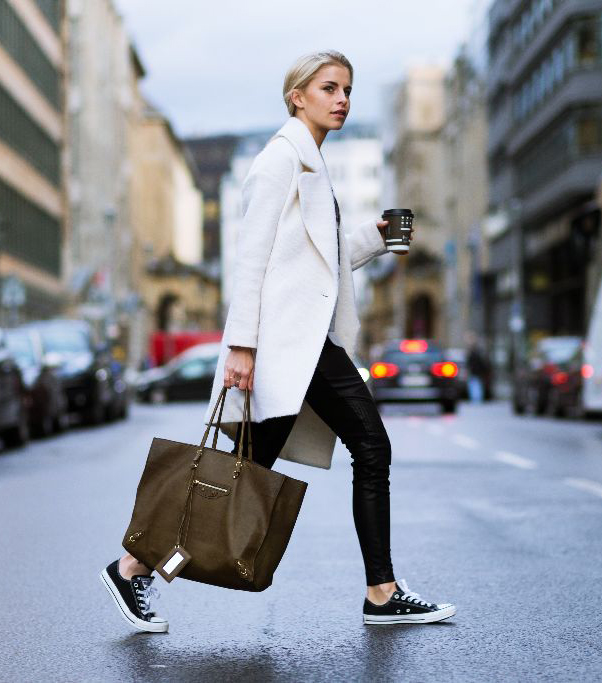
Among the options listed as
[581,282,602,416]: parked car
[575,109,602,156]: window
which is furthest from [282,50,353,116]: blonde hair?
[575,109,602,156]: window

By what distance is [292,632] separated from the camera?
5.91 meters

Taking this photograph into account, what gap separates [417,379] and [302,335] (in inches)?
1079

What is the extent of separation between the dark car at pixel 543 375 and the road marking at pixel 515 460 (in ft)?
37.7

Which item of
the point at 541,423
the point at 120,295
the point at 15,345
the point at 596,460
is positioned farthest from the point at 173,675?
the point at 120,295

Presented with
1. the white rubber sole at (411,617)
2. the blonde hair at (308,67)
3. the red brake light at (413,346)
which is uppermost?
the blonde hair at (308,67)

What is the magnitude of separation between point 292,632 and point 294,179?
164cm

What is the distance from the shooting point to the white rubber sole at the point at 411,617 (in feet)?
19.3

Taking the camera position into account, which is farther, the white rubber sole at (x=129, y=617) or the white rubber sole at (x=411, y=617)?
the white rubber sole at (x=411, y=617)

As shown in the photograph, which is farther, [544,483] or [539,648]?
[544,483]

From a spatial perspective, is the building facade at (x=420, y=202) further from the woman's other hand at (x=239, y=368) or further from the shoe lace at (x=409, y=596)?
the woman's other hand at (x=239, y=368)

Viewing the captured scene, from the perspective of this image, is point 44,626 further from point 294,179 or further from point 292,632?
point 294,179

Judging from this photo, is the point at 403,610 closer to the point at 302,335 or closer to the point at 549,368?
the point at 302,335

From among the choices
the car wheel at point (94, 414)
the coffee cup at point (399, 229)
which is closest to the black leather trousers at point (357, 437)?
the coffee cup at point (399, 229)

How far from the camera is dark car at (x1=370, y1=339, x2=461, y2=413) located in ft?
107
